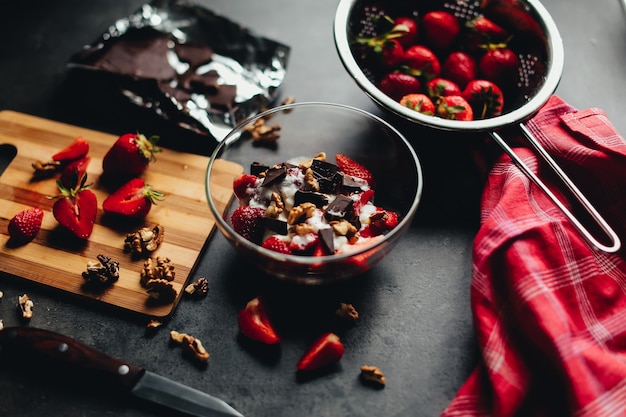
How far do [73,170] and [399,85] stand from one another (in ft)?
2.90

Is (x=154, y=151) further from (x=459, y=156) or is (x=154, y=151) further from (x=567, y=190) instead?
(x=567, y=190)

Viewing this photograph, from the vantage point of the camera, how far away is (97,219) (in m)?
1.43

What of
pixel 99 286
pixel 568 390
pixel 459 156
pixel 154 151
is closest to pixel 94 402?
pixel 99 286

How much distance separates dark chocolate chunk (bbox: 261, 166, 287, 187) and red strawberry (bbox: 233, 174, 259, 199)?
0.04 meters

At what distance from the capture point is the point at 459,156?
5.11 feet

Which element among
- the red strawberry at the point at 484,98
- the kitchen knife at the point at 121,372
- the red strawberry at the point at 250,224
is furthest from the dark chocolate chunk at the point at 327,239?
the red strawberry at the point at 484,98

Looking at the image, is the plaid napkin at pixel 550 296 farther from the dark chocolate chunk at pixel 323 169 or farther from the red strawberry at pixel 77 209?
the red strawberry at pixel 77 209

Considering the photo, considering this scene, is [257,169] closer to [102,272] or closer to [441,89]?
[102,272]

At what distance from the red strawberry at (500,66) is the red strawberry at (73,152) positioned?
1110 mm

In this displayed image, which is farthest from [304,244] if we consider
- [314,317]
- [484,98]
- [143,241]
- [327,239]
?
[484,98]

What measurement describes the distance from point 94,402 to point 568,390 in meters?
0.93

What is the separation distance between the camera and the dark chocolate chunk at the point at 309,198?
1.28m

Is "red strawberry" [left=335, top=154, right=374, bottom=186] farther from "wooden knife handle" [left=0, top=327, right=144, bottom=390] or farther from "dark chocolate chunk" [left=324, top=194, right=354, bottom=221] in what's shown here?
"wooden knife handle" [left=0, top=327, right=144, bottom=390]

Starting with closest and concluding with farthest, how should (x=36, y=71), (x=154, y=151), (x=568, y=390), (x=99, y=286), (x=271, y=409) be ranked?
(x=568, y=390), (x=271, y=409), (x=99, y=286), (x=154, y=151), (x=36, y=71)
